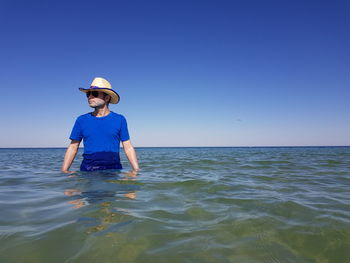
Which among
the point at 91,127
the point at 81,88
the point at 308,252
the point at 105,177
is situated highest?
the point at 81,88

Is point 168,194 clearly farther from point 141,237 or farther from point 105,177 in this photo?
point 141,237

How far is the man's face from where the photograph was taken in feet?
14.6

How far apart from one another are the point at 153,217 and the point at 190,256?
0.89 meters

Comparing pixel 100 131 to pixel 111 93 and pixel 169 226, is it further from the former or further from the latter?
pixel 169 226

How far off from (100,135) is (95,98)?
0.76 m

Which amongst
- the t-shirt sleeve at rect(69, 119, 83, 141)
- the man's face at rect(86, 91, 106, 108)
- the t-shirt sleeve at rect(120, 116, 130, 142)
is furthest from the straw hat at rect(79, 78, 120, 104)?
the t-shirt sleeve at rect(69, 119, 83, 141)

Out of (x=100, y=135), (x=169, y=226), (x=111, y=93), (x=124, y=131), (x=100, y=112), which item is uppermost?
(x=111, y=93)

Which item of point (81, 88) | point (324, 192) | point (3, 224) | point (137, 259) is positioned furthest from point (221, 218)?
point (81, 88)

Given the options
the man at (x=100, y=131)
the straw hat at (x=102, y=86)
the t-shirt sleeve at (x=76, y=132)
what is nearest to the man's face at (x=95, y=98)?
the man at (x=100, y=131)

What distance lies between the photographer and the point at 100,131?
4.53m

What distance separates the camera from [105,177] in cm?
434

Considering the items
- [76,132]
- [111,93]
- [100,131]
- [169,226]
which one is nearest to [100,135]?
[100,131]

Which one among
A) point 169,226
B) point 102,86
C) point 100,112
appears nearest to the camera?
point 169,226

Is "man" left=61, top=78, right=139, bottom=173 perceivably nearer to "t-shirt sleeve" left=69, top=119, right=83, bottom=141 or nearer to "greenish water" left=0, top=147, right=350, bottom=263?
"t-shirt sleeve" left=69, top=119, right=83, bottom=141
